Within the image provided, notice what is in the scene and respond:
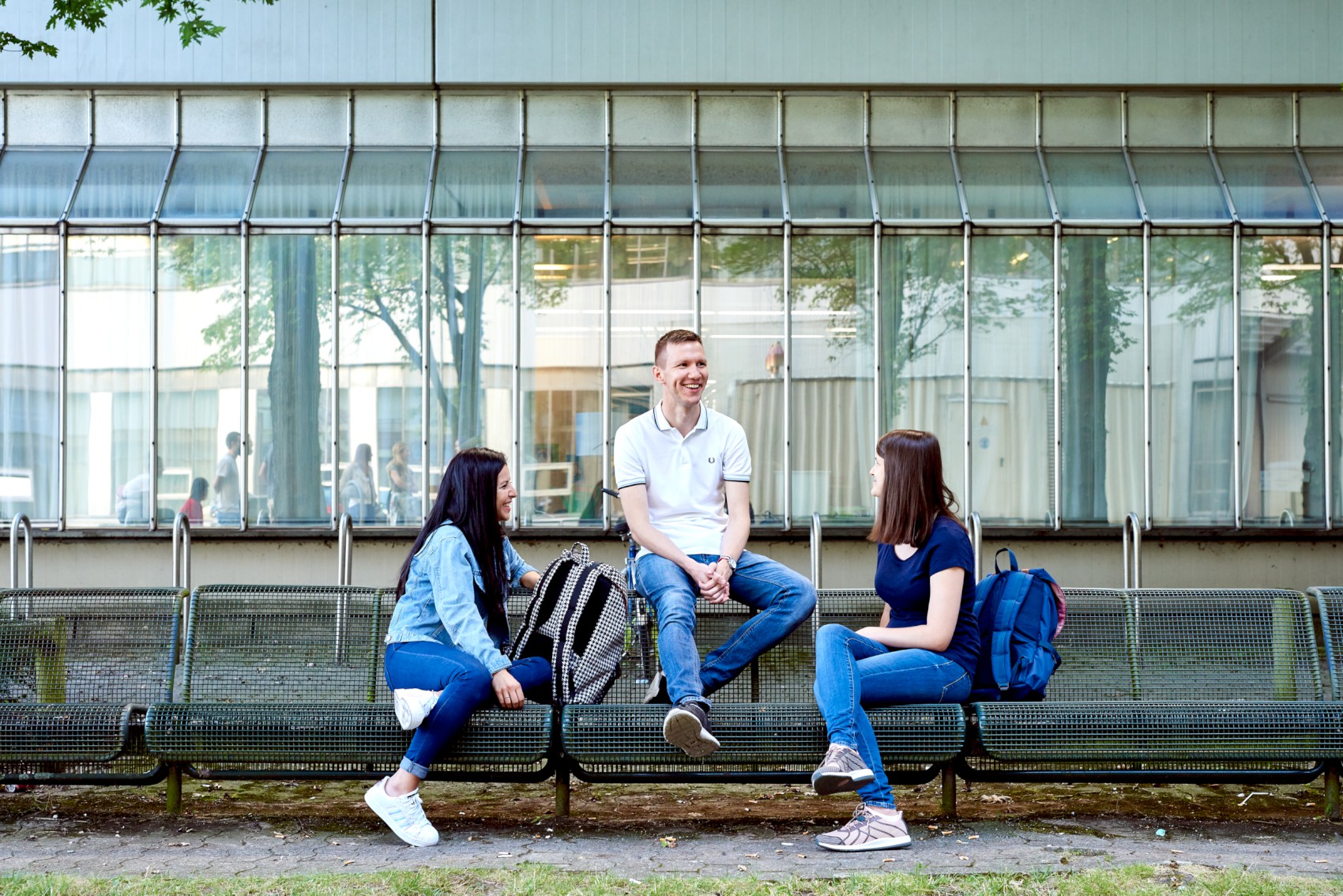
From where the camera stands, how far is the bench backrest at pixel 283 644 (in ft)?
18.6

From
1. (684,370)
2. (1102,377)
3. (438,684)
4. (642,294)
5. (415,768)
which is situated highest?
(642,294)

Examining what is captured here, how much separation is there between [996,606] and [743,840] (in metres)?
1.40

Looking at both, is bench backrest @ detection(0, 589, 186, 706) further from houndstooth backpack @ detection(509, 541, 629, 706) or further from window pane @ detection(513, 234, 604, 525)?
window pane @ detection(513, 234, 604, 525)

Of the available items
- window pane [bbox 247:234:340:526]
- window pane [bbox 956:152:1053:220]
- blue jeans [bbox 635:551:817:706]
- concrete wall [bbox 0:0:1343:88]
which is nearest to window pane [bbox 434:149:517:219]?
concrete wall [bbox 0:0:1343:88]

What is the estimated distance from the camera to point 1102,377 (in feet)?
40.9

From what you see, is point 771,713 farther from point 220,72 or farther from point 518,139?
point 220,72

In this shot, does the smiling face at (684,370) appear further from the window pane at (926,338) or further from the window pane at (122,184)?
the window pane at (122,184)

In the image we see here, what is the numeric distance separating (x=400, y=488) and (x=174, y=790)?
277 inches

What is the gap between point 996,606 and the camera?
5.25 meters

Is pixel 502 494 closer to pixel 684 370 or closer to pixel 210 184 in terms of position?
pixel 684 370

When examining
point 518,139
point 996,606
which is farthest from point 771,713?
point 518,139

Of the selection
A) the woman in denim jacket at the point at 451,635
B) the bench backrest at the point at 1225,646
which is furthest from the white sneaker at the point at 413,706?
the bench backrest at the point at 1225,646

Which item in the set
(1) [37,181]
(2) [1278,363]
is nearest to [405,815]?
(1) [37,181]

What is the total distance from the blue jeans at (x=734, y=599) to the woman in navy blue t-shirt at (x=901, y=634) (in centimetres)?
43
